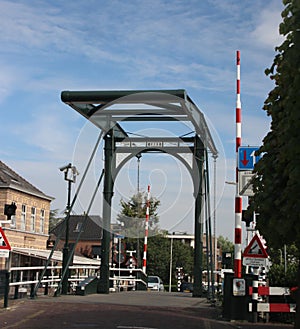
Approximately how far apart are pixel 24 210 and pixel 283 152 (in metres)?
38.0

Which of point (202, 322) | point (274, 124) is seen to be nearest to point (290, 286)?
point (202, 322)

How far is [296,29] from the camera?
772cm

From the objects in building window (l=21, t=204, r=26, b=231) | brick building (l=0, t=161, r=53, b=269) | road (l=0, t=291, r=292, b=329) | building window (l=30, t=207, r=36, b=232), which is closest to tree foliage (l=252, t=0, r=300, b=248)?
road (l=0, t=291, r=292, b=329)

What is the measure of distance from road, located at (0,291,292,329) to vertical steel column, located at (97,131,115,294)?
11.5 feet

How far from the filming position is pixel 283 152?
774 centimetres

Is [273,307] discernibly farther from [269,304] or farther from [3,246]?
[3,246]

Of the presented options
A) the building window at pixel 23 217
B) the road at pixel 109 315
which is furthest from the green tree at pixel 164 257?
the road at pixel 109 315

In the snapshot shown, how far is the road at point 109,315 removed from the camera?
12.0m

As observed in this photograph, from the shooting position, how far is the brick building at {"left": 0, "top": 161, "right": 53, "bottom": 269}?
4122 cm

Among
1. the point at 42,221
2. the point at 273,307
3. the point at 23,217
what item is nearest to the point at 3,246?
the point at 273,307

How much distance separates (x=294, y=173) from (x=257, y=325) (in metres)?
7.17

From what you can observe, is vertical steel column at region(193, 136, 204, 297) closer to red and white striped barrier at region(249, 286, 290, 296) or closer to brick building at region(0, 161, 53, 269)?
red and white striped barrier at region(249, 286, 290, 296)

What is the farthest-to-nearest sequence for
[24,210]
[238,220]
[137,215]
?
[24,210] → [137,215] → [238,220]

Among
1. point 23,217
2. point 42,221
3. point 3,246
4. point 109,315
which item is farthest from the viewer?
point 42,221
